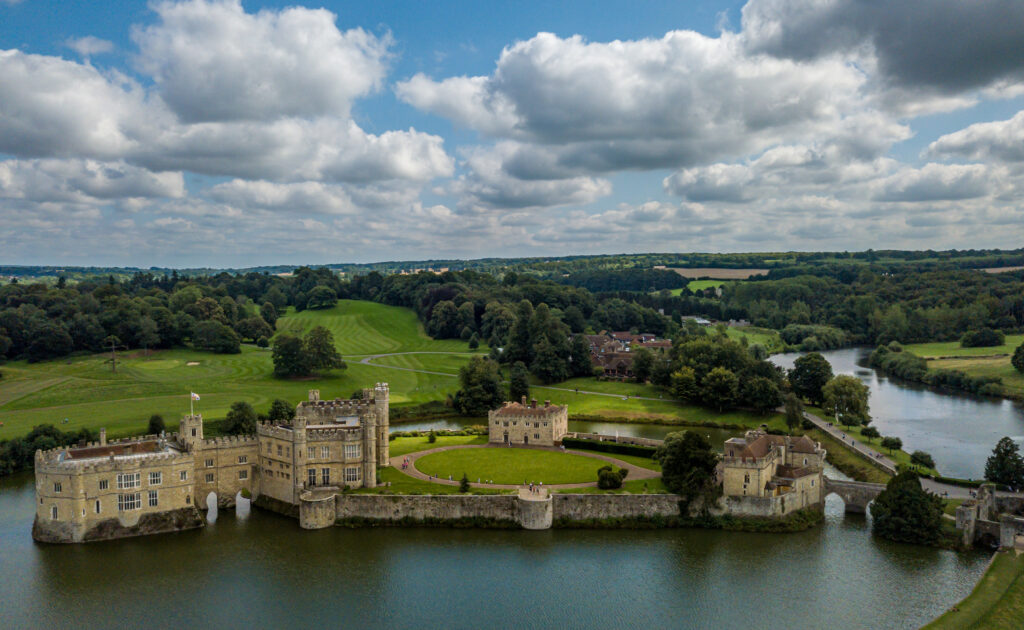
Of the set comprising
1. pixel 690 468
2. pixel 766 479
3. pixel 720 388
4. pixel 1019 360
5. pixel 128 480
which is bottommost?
pixel 766 479

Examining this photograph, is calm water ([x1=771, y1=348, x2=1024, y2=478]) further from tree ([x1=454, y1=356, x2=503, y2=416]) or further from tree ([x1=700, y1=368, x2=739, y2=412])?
tree ([x1=454, y1=356, x2=503, y2=416])

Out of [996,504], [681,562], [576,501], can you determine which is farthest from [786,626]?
[996,504]

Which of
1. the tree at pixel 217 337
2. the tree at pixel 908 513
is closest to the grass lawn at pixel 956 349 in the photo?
the tree at pixel 908 513

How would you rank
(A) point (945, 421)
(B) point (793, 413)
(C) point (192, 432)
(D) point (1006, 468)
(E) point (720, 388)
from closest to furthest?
(D) point (1006, 468) < (C) point (192, 432) < (B) point (793, 413) < (A) point (945, 421) < (E) point (720, 388)

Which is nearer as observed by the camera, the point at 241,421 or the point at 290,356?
the point at 241,421

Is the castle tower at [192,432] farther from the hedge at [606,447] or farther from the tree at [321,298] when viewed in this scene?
the tree at [321,298]

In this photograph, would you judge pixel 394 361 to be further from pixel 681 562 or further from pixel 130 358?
pixel 681 562

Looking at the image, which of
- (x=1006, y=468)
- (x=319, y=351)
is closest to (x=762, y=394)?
(x=1006, y=468)

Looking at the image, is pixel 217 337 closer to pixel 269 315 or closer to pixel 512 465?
pixel 269 315
